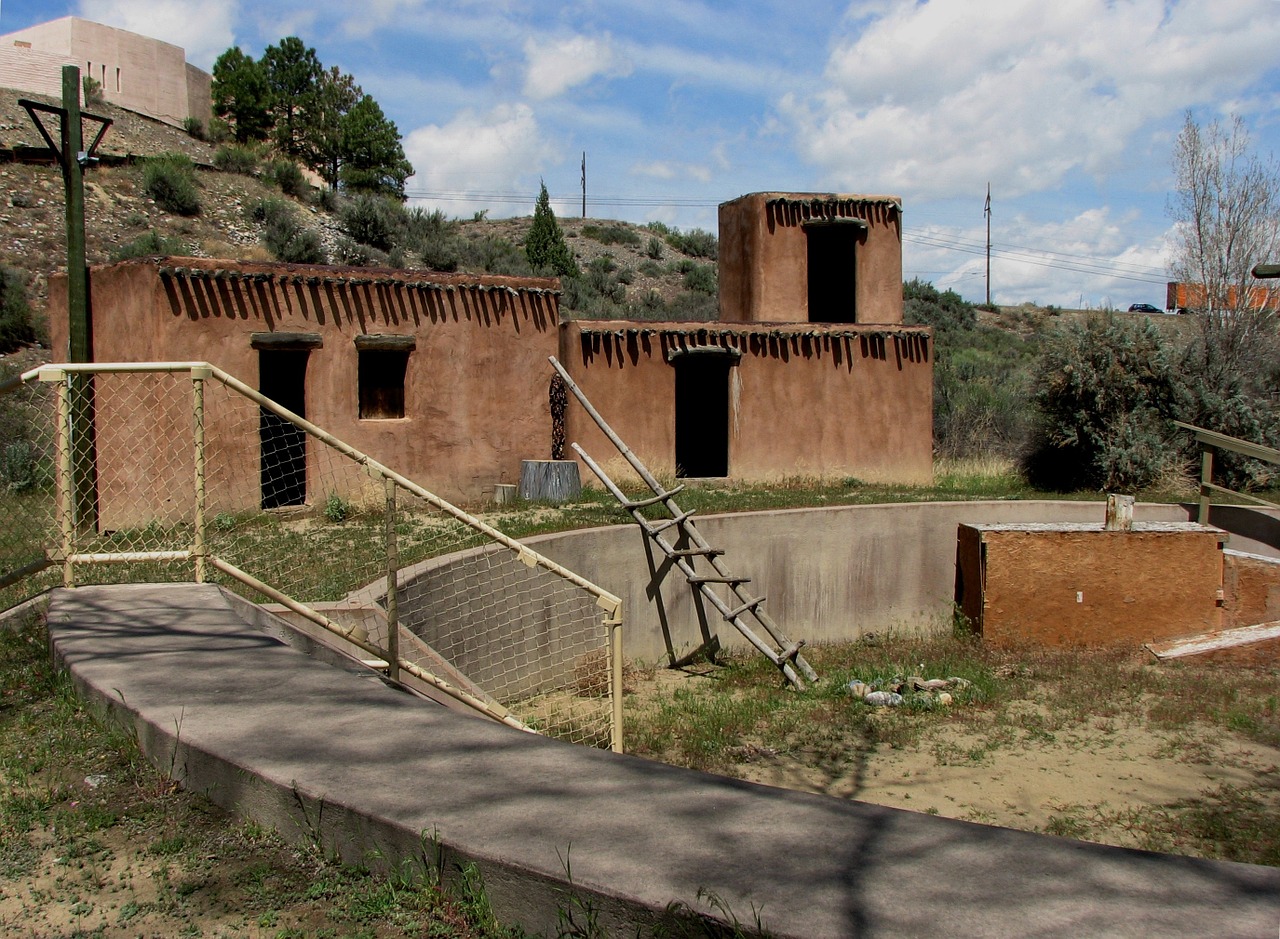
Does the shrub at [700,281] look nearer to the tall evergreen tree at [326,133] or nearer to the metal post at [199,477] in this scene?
the tall evergreen tree at [326,133]

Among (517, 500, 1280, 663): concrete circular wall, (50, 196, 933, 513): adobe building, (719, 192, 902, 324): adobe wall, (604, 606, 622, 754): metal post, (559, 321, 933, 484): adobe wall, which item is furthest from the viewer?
(719, 192, 902, 324): adobe wall

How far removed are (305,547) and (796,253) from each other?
12421mm

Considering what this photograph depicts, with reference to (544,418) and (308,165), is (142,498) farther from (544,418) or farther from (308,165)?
(308,165)

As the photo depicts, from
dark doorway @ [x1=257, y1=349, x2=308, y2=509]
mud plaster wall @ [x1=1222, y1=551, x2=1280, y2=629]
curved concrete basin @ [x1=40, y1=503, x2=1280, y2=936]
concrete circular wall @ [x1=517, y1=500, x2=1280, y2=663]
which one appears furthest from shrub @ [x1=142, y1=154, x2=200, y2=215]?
curved concrete basin @ [x1=40, y1=503, x2=1280, y2=936]

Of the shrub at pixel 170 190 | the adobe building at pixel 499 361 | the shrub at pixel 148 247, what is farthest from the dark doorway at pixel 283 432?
the shrub at pixel 170 190

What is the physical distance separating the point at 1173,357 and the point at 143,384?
18069 millimetres

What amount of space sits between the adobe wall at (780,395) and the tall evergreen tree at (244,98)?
3514 centimetres

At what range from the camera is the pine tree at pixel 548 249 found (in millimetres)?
42562

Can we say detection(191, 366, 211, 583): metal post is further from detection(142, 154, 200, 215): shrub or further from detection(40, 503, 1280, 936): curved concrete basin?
detection(142, 154, 200, 215): shrub

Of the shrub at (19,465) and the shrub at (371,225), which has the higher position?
the shrub at (371,225)

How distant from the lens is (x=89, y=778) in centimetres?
368

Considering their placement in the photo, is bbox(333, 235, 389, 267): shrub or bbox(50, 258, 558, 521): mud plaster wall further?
bbox(333, 235, 389, 267): shrub

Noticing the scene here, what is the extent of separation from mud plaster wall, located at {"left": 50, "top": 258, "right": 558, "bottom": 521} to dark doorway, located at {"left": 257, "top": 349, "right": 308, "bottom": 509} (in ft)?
1.52

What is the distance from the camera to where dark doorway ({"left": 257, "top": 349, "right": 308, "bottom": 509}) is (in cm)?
1472
